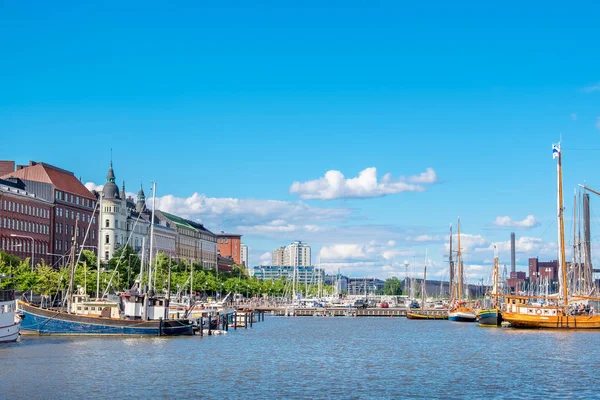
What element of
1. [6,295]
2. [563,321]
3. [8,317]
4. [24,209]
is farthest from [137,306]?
[24,209]

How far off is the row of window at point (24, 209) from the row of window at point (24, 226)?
1781 mm

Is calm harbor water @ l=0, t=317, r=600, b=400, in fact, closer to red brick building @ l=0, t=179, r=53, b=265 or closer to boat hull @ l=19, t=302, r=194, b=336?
boat hull @ l=19, t=302, r=194, b=336

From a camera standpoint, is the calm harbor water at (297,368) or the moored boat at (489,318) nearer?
the calm harbor water at (297,368)

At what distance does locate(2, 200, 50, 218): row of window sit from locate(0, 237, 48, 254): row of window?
536 centimetres

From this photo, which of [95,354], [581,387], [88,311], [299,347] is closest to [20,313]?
[88,311]

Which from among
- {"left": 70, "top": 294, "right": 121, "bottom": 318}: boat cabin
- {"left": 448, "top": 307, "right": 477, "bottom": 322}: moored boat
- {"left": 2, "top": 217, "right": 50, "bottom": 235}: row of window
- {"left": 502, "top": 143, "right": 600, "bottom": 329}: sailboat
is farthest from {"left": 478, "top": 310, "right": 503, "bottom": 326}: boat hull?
{"left": 2, "top": 217, "right": 50, "bottom": 235}: row of window

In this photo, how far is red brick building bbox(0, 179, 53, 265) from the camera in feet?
583

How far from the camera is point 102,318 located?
330ft

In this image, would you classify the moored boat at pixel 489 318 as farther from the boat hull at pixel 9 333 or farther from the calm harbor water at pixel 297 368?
the boat hull at pixel 9 333

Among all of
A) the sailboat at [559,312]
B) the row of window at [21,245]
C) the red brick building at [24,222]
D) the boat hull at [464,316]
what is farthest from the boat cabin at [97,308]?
the boat hull at [464,316]

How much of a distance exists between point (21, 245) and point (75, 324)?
277 ft

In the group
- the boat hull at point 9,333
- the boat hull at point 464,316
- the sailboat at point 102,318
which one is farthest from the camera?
the boat hull at point 464,316

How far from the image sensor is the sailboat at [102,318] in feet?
326

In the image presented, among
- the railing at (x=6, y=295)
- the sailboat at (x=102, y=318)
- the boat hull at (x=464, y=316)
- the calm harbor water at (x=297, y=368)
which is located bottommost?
the calm harbor water at (x=297, y=368)
